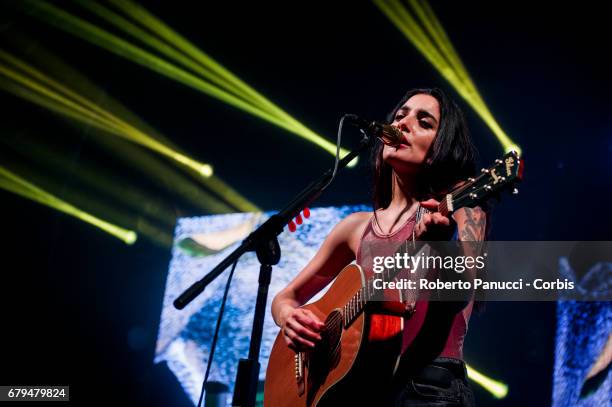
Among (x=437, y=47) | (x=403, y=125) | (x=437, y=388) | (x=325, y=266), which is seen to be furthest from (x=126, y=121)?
(x=437, y=388)

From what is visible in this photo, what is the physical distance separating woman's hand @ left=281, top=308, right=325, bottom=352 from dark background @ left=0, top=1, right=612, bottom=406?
7.12 ft

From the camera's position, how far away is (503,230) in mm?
4008

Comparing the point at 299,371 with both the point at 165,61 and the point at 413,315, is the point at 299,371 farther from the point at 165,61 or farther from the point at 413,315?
the point at 165,61

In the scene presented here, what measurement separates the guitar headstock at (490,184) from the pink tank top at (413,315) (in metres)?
0.25

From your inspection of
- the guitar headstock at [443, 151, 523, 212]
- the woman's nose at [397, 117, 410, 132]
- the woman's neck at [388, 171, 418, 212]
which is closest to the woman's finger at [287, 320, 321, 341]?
the woman's neck at [388, 171, 418, 212]

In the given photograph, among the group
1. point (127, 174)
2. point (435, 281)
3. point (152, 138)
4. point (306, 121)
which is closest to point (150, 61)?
point (152, 138)

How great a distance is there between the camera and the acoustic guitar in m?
1.58

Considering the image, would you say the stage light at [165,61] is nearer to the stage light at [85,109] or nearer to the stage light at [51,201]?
the stage light at [85,109]

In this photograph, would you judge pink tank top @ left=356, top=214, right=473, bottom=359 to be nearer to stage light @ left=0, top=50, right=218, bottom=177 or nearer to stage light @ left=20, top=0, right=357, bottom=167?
stage light @ left=20, top=0, right=357, bottom=167

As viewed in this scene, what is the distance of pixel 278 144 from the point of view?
5.27 metres

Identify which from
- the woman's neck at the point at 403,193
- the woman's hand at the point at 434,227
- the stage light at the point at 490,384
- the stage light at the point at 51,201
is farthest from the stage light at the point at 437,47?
the stage light at the point at 51,201

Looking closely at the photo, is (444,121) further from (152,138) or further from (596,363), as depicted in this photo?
(152,138)

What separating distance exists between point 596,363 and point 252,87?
148 inches

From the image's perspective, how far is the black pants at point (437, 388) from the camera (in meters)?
1.61
